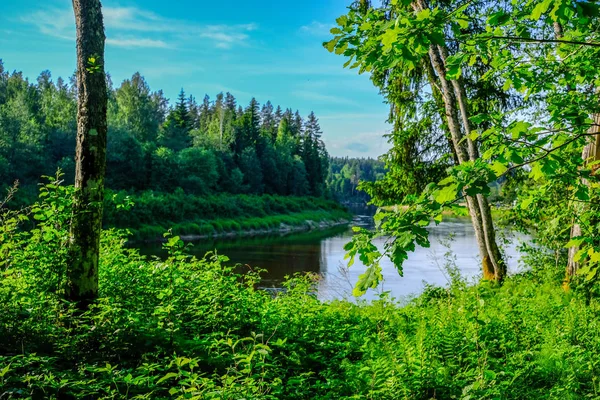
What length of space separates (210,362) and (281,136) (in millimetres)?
77034

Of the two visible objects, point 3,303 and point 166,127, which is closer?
point 3,303

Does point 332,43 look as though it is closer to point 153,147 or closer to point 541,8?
point 541,8

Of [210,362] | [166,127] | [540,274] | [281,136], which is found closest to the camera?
[210,362]

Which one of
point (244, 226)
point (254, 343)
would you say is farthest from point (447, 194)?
point (244, 226)

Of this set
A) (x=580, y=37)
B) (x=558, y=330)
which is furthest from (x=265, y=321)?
(x=580, y=37)

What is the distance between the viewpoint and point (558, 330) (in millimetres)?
5230

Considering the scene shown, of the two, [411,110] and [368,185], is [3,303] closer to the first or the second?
[368,185]

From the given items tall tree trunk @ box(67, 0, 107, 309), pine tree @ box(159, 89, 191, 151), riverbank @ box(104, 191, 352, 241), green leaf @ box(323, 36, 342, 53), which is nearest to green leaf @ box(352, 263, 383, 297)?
green leaf @ box(323, 36, 342, 53)

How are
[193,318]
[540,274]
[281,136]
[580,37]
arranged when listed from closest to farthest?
[580,37] → [193,318] → [540,274] → [281,136]

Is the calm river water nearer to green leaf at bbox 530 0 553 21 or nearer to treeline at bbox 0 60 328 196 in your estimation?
green leaf at bbox 530 0 553 21

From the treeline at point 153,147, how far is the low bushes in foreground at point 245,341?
38.6m

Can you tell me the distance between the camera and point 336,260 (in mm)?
25188

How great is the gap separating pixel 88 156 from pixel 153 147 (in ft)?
172

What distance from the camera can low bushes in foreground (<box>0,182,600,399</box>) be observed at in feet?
11.8
